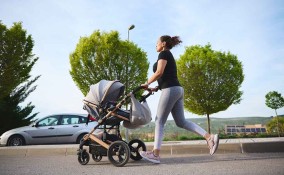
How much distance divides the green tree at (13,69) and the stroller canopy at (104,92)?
55.7 ft

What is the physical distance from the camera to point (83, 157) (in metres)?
5.75

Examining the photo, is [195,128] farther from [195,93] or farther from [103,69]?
[195,93]

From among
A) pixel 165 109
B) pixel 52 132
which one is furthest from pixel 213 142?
pixel 52 132

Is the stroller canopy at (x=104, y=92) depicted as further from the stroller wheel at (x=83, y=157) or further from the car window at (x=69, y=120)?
the car window at (x=69, y=120)

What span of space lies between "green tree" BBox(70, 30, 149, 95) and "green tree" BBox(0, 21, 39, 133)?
3.55 metres

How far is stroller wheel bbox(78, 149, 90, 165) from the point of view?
5.68 meters

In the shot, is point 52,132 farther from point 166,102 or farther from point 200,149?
point 166,102

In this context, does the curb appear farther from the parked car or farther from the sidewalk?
the parked car

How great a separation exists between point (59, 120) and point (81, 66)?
1067 centimetres

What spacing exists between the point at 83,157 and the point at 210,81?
785 inches

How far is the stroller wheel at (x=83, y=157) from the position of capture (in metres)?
5.68

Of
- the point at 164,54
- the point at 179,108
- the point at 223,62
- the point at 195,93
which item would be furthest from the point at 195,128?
the point at 223,62

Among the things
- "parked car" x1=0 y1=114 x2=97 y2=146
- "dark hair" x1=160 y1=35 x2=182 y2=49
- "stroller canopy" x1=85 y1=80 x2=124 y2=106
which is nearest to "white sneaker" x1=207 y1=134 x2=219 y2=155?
"dark hair" x1=160 y1=35 x2=182 y2=49

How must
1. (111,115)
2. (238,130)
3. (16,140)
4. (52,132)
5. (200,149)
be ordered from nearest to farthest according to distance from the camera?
(111,115)
(200,149)
(52,132)
(16,140)
(238,130)
